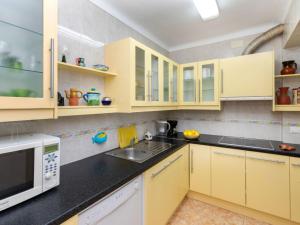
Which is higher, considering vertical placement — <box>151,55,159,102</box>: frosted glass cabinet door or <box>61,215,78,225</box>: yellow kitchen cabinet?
<box>151,55,159,102</box>: frosted glass cabinet door

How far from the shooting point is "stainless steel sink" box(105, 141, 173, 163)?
1572 mm

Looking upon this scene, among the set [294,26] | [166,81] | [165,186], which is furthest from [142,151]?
[294,26]

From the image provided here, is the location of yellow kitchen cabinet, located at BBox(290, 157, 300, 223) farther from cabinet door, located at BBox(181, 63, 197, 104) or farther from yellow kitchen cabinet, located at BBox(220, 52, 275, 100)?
cabinet door, located at BBox(181, 63, 197, 104)

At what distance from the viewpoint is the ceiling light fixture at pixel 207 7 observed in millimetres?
1493

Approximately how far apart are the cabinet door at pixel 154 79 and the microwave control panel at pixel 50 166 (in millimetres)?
1126

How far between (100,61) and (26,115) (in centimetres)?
98

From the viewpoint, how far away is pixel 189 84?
2465 millimetres

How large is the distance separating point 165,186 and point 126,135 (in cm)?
71

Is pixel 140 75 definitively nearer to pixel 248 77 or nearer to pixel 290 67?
pixel 248 77

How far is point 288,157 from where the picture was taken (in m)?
1.61

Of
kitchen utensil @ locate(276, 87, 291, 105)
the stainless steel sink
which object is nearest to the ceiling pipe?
kitchen utensil @ locate(276, 87, 291, 105)

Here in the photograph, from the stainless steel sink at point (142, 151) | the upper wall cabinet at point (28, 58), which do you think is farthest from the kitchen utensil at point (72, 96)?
the stainless steel sink at point (142, 151)

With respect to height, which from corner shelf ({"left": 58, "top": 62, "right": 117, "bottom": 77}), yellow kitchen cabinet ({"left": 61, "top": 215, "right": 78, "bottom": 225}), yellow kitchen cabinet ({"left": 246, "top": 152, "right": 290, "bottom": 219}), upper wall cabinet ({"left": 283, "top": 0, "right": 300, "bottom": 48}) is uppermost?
upper wall cabinet ({"left": 283, "top": 0, "right": 300, "bottom": 48})

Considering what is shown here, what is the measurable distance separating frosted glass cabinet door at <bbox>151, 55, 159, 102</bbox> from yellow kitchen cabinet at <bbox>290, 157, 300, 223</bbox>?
1.51 meters
